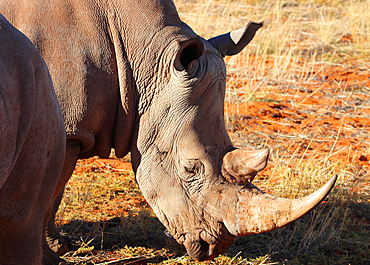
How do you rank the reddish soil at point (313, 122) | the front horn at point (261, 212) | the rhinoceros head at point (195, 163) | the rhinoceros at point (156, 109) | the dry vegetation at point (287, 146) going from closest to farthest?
the front horn at point (261, 212), the rhinoceros at point (156, 109), the rhinoceros head at point (195, 163), the dry vegetation at point (287, 146), the reddish soil at point (313, 122)

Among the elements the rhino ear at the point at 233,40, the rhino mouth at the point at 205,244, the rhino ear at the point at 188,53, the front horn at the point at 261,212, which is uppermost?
the rhino ear at the point at 233,40

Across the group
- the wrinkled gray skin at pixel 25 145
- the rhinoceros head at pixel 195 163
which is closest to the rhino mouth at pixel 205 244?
the rhinoceros head at pixel 195 163

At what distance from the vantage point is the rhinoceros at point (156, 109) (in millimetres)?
2943

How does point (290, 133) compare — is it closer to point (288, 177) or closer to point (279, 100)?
point (279, 100)

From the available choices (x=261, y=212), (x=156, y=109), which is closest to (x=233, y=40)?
(x=156, y=109)

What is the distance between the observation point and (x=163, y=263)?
3670 mm

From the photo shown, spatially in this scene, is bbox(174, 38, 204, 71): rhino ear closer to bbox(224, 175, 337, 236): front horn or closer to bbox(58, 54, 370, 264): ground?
bbox(224, 175, 337, 236): front horn

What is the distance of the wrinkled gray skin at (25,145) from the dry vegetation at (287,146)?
5.03ft

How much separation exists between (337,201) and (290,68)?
4.32m

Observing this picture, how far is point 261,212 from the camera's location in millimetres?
2961

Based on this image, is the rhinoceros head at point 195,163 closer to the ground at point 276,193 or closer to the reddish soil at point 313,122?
the ground at point 276,193

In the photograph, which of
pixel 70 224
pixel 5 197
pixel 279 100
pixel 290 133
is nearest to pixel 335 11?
pixel 279 100

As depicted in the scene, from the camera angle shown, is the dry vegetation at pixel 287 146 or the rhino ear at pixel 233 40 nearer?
the rhino ear at pixel 233 40

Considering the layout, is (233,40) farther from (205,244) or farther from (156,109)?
(205,244)
